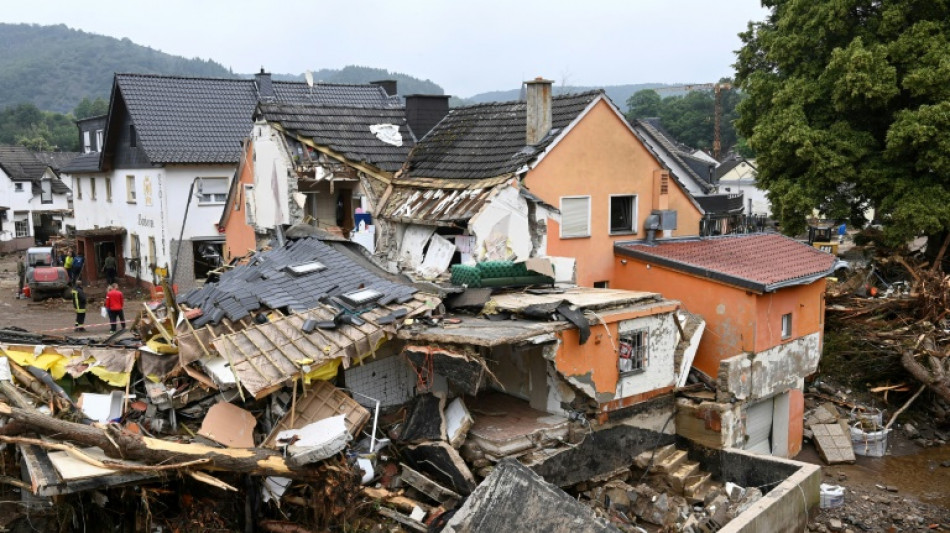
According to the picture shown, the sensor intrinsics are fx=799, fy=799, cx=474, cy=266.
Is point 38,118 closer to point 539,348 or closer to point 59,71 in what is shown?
point 59,71

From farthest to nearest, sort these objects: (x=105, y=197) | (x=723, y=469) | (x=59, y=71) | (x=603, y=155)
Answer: (x=59, y=71) → (x=105, y=197) → (x=603, y=155) → (x=723, y=469)

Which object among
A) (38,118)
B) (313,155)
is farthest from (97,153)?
(38,118)

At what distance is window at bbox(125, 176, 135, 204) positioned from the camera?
31.8 metres

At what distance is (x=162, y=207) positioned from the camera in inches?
1156

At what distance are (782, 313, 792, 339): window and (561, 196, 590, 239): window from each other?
15.4ft

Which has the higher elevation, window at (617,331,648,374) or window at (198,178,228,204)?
window at (198,178,228,204)

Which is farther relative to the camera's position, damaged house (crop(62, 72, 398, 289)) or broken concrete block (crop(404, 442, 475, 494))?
damaged house (crop(62, 72, 398, 289))

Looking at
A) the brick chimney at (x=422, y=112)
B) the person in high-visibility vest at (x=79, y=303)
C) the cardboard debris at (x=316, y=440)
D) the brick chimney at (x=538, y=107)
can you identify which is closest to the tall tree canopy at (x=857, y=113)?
the brick chimney at (x=538, y=107)

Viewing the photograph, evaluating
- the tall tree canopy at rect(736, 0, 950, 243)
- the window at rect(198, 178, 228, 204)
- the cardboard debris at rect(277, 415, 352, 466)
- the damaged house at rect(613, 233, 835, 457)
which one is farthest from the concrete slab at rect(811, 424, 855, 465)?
the window at rect(198, 178, 228, 204)

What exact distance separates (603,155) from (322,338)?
9192 mm

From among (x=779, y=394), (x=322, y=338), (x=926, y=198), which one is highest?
(x=926, y=198)

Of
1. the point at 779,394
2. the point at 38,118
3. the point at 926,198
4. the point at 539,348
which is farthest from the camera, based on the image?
the point at 38,118

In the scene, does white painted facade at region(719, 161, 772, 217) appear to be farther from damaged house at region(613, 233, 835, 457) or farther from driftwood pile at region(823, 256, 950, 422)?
damaged house at region(613, 233, 835, 457)

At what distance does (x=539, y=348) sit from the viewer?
13641mm
